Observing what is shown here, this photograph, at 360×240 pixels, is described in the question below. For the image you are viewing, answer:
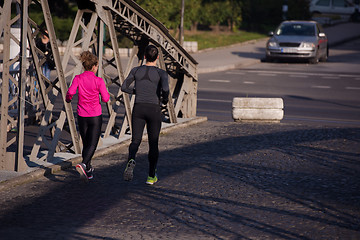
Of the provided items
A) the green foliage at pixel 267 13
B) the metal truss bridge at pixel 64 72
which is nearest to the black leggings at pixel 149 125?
the metal truss bridge at pixel 64 72

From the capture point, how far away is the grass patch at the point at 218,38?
4324cm

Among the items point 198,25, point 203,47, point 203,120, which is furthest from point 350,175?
point 198,25

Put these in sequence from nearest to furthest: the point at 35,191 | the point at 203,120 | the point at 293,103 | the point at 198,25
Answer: the point at 35,191
the point at 203,120
the point at 293,103
the point at 198,25

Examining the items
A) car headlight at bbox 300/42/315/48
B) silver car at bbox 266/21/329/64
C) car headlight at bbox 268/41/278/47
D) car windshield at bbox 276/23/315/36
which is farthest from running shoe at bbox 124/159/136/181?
car windshield at bbox 276/23/315/36

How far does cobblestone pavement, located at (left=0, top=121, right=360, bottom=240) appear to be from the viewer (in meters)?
6.62

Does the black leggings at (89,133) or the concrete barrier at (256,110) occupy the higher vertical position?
the black leggings at (89,133)

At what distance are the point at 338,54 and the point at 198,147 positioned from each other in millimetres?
30267

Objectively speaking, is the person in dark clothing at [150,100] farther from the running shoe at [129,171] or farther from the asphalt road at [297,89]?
the asphalt road at [297,89]

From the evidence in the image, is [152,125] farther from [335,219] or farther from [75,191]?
[335,219]

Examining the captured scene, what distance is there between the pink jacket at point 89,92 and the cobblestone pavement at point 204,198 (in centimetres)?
89

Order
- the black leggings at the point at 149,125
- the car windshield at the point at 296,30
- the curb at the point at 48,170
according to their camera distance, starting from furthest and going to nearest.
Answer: the car windshield at the point at 296,30, the black leggings at the point at 149,125, the curb at the point at 48,170

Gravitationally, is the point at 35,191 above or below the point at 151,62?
below

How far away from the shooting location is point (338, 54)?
4069 centimetres

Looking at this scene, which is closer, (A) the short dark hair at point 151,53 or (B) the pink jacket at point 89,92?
(A) the short dark hair at point 151,53
